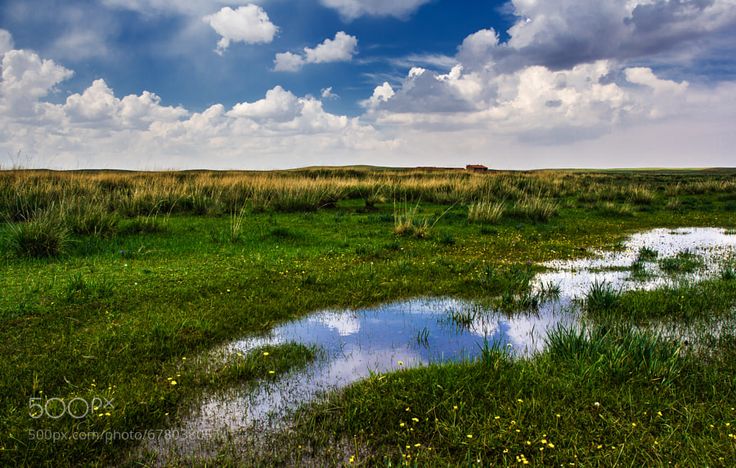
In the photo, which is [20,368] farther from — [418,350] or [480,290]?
[480,290]

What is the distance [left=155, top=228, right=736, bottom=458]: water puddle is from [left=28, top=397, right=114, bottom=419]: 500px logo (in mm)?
940

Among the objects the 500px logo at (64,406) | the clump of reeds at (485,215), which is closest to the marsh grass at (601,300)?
the 500px logo at (64,406)

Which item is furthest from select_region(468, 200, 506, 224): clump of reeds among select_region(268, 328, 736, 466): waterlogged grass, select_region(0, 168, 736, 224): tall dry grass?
select_region(268, 328, 736, 466): waterlogged grass

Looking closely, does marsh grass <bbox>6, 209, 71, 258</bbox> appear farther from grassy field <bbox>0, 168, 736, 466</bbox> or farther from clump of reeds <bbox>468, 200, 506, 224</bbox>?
clump of reeds <bbox>468, 200, 506, 224</bbox>

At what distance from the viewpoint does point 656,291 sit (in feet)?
25.6

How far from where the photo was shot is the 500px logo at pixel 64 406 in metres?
4.02

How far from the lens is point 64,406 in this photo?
13.6 feet

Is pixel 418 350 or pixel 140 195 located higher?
pixel 140 195

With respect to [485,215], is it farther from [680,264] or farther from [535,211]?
[680,264]

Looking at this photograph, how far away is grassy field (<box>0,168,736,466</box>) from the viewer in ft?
12.2

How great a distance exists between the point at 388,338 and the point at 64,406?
148 inches

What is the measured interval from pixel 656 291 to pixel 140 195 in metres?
18.2

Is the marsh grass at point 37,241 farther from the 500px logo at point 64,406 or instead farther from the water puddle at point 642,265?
the water puddle at point 642,265

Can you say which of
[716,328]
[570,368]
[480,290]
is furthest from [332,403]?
[716,328]
